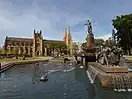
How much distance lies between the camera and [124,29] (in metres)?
72.5

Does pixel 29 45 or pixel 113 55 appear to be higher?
pixel 29 45

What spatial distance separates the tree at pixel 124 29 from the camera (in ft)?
239

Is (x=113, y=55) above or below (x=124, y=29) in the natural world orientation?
below

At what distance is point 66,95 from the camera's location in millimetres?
16469

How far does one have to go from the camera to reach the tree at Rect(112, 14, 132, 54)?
7281 centimetres

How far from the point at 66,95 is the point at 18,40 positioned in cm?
16349

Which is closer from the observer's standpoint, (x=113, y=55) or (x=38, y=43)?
(x=113, y=55)

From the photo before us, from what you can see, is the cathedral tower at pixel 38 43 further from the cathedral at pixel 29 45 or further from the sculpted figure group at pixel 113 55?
the sculpted figure group at pixel 113 55

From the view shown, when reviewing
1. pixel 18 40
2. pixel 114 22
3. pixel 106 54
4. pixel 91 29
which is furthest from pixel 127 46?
pixel 18 40

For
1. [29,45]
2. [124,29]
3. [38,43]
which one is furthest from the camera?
[29,45]

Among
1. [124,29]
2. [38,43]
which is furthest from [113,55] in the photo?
[38,43]

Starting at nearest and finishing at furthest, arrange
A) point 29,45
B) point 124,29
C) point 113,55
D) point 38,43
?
point 113,55 → point 124,29 → point 38,43 → point 29,45

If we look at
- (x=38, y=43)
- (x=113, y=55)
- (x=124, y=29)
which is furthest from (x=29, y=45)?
(x=113, y=55)

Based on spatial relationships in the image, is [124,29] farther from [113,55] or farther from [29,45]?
[29,45]
